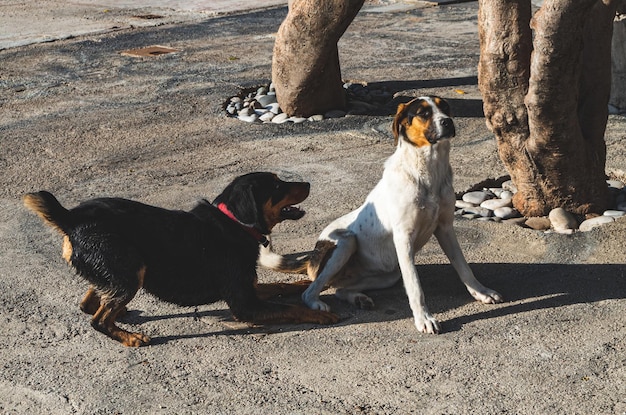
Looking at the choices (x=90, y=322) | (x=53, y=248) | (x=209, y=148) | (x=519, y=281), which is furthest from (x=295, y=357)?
(x=209, y=148)

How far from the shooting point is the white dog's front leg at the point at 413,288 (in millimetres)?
5996

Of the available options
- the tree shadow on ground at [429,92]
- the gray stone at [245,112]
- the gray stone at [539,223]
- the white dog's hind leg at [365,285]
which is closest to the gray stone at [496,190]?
the gray stone at [539,223]

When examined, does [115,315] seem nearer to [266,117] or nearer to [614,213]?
[614,213]

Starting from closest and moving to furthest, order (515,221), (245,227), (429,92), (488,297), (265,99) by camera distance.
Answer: (245,227) < (488,297) < (515,221) < (265,99) < (429,92)

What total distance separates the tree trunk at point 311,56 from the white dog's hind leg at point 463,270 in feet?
15.5

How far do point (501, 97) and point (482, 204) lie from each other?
105 cm

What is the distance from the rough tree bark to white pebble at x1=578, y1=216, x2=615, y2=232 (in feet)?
0.57

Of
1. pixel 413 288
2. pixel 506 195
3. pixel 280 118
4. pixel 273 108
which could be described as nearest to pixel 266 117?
pixel 280 118

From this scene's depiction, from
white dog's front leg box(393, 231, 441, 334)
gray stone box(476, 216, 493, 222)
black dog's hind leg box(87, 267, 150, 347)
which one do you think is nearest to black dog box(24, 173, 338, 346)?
black dog's hind leg box(87, 267, 150, 347)

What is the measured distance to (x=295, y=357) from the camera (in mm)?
5777

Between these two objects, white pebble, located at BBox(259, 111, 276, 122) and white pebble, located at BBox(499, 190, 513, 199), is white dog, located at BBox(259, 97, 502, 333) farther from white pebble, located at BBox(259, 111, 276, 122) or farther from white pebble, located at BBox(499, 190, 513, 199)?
white pebble, located at BBox(259, 111, 276, 122)

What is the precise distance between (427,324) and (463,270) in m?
0.61

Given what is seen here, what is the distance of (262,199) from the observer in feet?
20.1

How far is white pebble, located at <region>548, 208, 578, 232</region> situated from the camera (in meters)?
7.74
